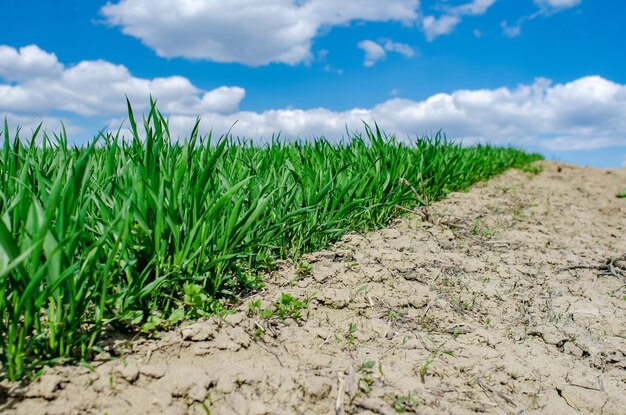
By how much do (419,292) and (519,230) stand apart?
6.03ft

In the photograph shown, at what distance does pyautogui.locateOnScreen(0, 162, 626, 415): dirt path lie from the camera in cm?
150

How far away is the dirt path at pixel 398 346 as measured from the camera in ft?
4.94

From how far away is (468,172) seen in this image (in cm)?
539

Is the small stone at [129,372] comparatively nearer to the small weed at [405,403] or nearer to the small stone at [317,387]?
the small stone at [317,387]

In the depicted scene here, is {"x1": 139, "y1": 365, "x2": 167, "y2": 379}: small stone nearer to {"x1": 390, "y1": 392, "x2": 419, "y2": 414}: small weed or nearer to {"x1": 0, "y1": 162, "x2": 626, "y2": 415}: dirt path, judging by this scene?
{"x1": 0, "y1": 162, "x2": 626, "y2": 415}: dirt path

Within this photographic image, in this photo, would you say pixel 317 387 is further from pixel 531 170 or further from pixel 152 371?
pixel 531 170

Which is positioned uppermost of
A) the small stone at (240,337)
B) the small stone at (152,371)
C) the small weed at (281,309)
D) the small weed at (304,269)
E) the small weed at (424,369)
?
the small weed at (304,269)

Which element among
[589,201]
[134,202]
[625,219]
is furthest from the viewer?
[589,201]

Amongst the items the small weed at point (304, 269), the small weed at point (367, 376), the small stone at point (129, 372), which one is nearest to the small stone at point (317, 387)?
the small weed at point (367, 376)

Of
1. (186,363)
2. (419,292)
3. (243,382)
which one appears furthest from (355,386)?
(419,292)

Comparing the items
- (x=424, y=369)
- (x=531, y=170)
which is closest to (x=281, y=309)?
(x=424, y=369)

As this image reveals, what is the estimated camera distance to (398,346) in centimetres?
193

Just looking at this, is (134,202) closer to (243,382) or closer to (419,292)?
(243,382)

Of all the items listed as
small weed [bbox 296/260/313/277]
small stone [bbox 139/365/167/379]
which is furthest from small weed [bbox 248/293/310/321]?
small stone [bbox 139/365/167/379]
